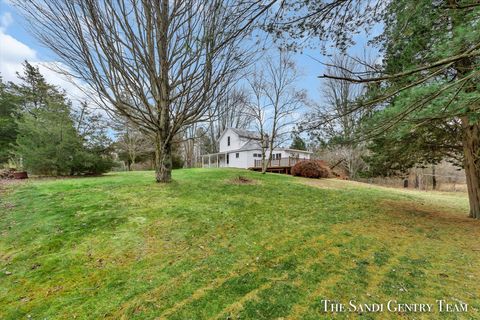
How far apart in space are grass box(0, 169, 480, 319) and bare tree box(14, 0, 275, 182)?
2933 mm

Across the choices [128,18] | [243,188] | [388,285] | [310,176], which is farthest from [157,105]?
[310,176]

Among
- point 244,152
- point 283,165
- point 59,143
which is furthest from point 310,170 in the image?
point 59,143

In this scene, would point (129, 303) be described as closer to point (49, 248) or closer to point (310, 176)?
point (49, 248)

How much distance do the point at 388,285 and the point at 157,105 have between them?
23.9 ft

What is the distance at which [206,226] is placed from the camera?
4391 mm

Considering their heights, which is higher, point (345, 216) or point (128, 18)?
point (128, 18)

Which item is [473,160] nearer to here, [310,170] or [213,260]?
[213,260]

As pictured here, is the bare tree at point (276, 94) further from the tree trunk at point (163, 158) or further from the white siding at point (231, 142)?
the white siding at point (231, 142)

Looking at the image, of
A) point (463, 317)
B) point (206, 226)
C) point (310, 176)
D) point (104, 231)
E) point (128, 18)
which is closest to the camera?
point (463, 317)

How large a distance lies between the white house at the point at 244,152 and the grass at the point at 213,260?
15553 mm

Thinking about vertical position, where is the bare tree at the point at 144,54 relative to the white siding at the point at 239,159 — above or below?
above

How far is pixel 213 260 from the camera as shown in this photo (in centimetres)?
314

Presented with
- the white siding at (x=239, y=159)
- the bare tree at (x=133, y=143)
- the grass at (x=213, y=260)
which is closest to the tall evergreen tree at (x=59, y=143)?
the grass at (x=213, y=260)

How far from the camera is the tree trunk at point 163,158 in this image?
7.20 meters
